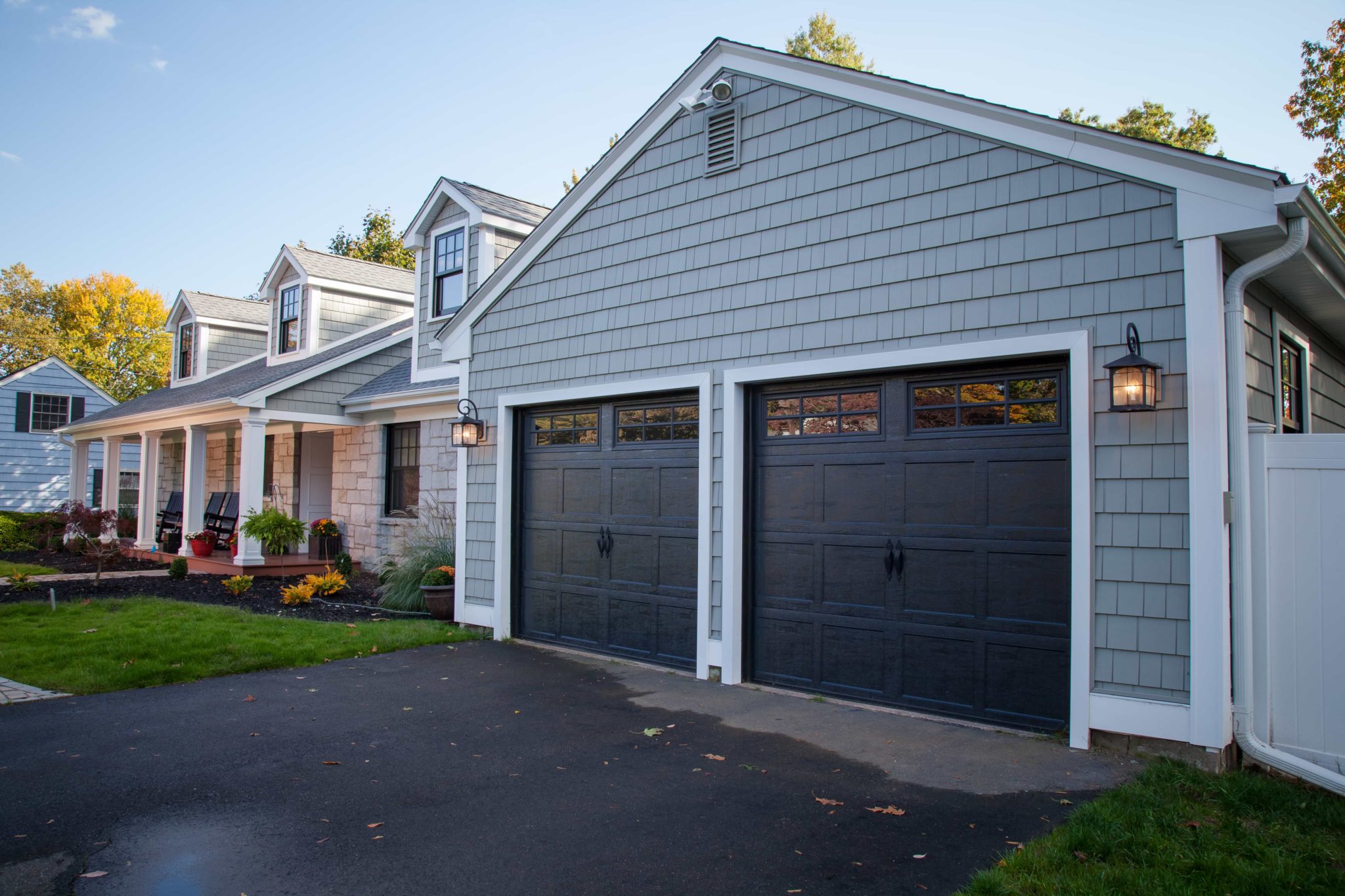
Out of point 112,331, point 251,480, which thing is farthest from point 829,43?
point 112,331

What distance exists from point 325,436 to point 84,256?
2808 cm

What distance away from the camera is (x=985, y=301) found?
16.9 feet

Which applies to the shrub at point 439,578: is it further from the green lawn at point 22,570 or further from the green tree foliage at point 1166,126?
the green tree foliage at point 1166,126

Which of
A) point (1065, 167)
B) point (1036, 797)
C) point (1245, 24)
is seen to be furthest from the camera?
point (1245, 24)

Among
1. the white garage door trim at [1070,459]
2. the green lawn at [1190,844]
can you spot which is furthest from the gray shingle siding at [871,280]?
the green lawn at [1190,844]

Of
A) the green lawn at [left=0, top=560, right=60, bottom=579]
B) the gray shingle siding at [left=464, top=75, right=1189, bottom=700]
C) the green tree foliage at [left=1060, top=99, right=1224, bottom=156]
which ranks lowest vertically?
the green lawn at [left=0, top=560, right=60, bottom=579]

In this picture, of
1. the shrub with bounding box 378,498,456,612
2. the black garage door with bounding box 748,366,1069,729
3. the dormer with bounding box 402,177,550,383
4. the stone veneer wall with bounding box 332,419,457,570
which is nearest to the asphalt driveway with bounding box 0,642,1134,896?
the black garage door with bounding box 748,366,1069,729

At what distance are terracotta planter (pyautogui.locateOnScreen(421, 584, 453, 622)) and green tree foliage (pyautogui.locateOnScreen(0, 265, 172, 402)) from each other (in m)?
33.1

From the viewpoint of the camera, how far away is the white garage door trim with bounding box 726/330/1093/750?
4621 millimetres

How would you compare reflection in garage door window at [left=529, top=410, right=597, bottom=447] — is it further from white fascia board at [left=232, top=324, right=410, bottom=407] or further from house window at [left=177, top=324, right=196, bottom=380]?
house window at [left=177, top=324, right=196, bottom=380]

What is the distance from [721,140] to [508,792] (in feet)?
17.1

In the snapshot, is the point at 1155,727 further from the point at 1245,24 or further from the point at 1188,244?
the point at 1245,24

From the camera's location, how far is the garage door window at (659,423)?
22.4 feet

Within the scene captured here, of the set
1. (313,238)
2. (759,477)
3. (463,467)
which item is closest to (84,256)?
(313,238)
